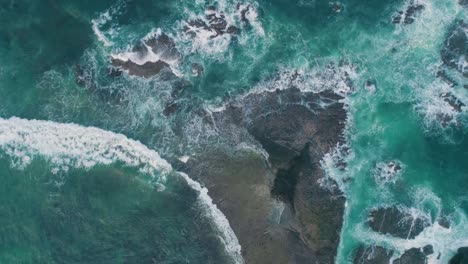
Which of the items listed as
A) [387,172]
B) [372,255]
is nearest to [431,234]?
[372,255]

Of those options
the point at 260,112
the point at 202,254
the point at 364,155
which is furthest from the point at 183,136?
the point at 364,155

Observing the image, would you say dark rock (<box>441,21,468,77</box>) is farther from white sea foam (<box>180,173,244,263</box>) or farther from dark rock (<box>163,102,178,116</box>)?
dark rock (<box>163,102,178,116</box>)

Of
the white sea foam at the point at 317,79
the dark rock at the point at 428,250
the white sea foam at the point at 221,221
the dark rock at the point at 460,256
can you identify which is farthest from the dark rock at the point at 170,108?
the dark rock at the point at 460,256

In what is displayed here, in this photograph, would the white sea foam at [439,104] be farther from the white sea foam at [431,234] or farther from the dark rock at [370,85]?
the white sea foam at [431,234]

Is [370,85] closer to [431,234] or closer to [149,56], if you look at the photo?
[431,234]

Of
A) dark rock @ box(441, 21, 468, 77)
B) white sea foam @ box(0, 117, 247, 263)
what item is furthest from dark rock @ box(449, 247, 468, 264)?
white sea foam @ box(0, 117, 247, 263)

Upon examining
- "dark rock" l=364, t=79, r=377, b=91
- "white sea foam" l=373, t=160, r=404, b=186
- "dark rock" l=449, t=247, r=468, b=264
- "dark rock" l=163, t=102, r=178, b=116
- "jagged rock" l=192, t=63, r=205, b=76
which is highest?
"jagged rock" l=192, t=63, r=205, b=76
